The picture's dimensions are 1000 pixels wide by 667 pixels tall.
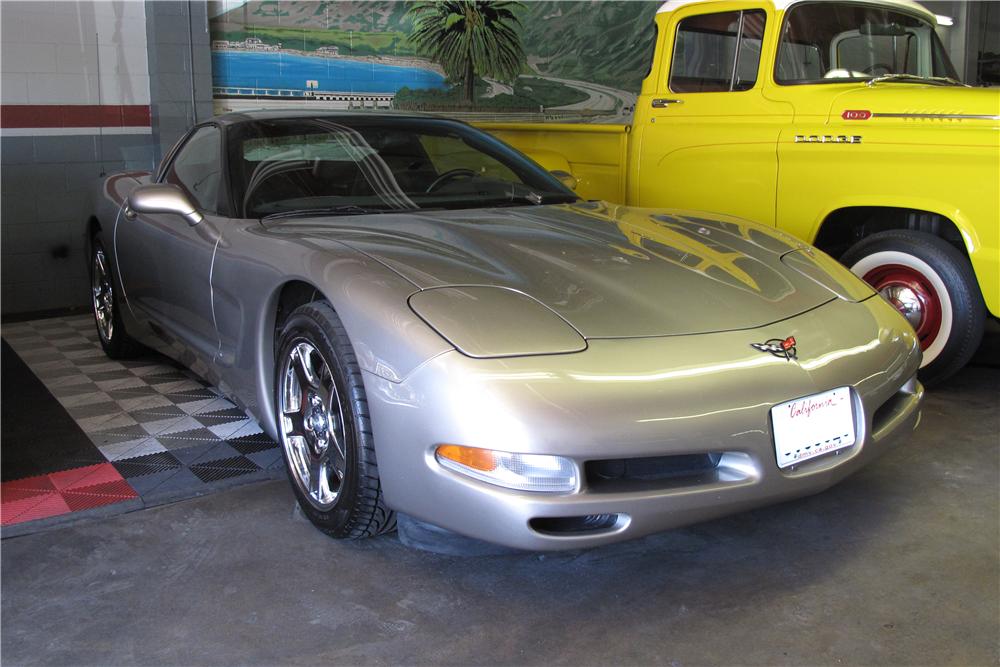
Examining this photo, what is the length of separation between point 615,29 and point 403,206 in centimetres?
551

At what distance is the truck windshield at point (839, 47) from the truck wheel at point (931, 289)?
816mm

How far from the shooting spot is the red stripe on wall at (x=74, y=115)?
573 centimetres

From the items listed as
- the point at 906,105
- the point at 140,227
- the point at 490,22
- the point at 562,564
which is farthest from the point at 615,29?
the point at 562,564

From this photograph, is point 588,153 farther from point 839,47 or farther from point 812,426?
point 812,426

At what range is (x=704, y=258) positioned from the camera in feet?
9.30

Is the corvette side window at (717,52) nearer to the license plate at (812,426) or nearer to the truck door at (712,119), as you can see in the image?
the truck door at (712,119)

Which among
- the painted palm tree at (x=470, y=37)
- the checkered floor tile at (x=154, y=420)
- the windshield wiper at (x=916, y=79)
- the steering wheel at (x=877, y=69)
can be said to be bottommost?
the checkered floor tile at (x=154, y=420)

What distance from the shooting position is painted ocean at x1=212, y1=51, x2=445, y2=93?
20.7ft

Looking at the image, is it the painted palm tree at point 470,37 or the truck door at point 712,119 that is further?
the painted palm tree at point 470,37

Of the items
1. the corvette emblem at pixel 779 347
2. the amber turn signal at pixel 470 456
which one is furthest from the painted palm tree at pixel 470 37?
the amber turn signal at pixel 470 456

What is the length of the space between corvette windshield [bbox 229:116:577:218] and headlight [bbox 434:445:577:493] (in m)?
1.36

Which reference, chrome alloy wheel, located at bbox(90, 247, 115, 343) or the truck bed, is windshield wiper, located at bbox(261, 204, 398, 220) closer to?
chrome alloy wheel, located at bbox(90, 247, 115, 343)

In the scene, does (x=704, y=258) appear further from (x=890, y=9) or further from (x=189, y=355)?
(x=890, y=9)

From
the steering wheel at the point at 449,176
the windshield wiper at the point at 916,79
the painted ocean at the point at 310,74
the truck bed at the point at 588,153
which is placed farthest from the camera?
the painted ocean at the point at 310,74
